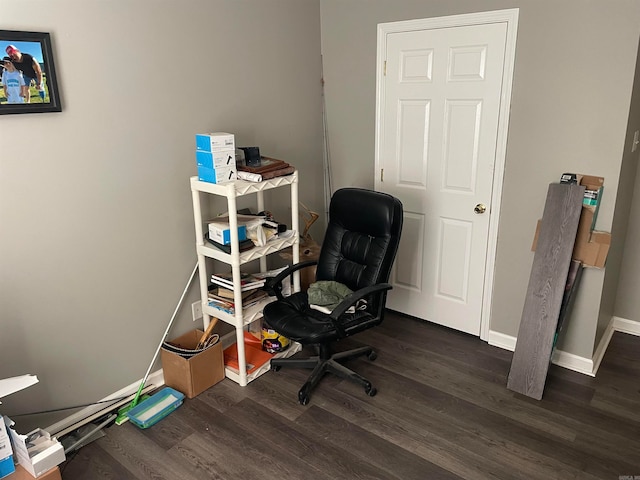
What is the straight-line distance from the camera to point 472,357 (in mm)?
3131

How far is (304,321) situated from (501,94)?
5.68 feet

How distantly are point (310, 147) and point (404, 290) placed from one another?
127 centimetres

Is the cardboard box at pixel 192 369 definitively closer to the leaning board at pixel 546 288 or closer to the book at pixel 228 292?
the book at pixel 228 292

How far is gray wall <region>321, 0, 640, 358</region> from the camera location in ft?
8.14

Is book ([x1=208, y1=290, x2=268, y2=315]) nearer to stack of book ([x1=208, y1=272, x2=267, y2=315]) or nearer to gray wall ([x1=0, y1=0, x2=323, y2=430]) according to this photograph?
stack of book ([x1=208, y1=272, x2=267, y2=315])

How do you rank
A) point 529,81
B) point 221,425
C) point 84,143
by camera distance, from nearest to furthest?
point 84,143, point 221,425, point 529,81

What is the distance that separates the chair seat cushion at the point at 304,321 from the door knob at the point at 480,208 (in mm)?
998

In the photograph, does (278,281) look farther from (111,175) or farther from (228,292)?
(111,175)

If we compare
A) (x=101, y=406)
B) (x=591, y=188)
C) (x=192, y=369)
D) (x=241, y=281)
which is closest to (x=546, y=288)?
(x=591, y=188)

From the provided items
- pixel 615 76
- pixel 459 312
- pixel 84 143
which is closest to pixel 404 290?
pixel 459 312

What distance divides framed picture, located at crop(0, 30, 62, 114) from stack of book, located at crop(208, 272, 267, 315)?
1.21 meters

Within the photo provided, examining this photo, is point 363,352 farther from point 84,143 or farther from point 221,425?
point 84,143

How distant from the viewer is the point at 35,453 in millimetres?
1961

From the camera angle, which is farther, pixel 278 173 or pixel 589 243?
pixel 278 173
